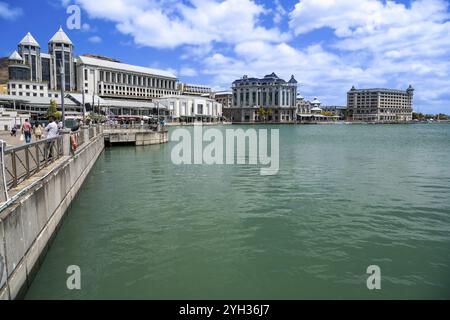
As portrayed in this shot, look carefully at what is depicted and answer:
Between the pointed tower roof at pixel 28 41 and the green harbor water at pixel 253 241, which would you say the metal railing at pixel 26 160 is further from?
the pointed tower roof at pixel 28 41

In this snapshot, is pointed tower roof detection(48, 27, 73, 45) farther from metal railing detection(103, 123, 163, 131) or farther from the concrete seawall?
the concrete seawall

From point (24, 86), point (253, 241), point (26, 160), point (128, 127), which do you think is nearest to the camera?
point (26, 160)

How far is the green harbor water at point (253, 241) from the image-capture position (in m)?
10.4

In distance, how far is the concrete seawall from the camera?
Result: 8.43 metres

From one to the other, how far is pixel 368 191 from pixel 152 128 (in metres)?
55.8

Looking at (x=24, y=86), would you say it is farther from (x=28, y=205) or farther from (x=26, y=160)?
(x=28, y=205)

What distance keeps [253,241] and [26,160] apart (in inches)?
323

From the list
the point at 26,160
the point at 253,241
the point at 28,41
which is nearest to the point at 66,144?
the point at 26,160

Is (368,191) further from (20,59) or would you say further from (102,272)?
(20,59)

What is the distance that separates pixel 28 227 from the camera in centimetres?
1034

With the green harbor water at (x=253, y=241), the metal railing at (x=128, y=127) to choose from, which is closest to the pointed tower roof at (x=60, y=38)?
the metal railing at (x=128, y=127)

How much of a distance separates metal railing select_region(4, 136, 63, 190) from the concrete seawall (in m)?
0.28

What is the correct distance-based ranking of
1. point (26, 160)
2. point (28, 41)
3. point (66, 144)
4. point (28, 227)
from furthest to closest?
point (28, 41)
point (66, 144)
point (26, 160)
point (28, 227)

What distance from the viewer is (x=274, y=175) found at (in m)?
29.4
